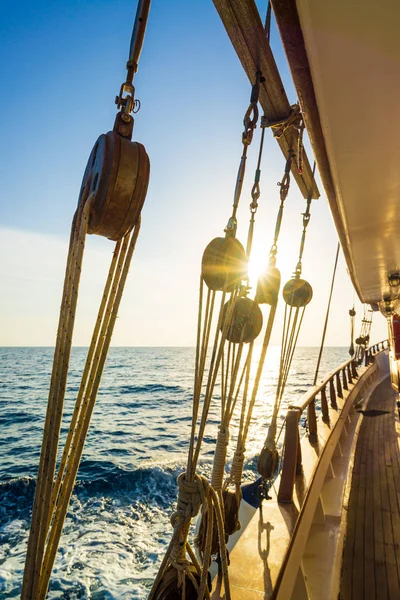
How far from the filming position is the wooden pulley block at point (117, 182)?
888 mm

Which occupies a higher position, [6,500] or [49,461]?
[49,461]

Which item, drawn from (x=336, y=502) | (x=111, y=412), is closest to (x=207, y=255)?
(x=336, y=502)

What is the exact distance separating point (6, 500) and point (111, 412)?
1117 cm

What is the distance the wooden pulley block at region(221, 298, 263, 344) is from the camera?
1.63 metres

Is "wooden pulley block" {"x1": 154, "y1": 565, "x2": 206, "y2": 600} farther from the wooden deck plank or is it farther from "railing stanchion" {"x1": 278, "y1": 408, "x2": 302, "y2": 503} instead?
the wooden deck plank

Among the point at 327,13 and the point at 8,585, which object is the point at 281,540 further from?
the point at 8,585

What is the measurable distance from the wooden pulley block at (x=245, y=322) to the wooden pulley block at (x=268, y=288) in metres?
0.27

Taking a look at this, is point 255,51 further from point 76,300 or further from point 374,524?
point 374,524

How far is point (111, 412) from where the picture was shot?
18516 millimetres

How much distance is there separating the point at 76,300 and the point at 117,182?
0.37 meters

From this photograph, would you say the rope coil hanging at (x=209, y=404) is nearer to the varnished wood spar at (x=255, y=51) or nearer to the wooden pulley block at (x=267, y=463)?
the varnished wood spar at (x=255, y=51)

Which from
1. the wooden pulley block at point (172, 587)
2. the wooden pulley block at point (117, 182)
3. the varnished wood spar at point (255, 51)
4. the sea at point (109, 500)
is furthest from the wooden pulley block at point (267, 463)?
the sea at point (109, 500)

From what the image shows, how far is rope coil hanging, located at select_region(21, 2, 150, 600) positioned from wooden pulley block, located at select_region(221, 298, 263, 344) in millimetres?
729

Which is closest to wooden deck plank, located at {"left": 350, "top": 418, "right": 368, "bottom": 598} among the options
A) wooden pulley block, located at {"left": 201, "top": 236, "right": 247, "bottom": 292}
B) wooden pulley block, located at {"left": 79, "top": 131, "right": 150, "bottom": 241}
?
wooden pulley block, located at {"left": 201, "top": 236, "right": 247, "bottom": 292}
